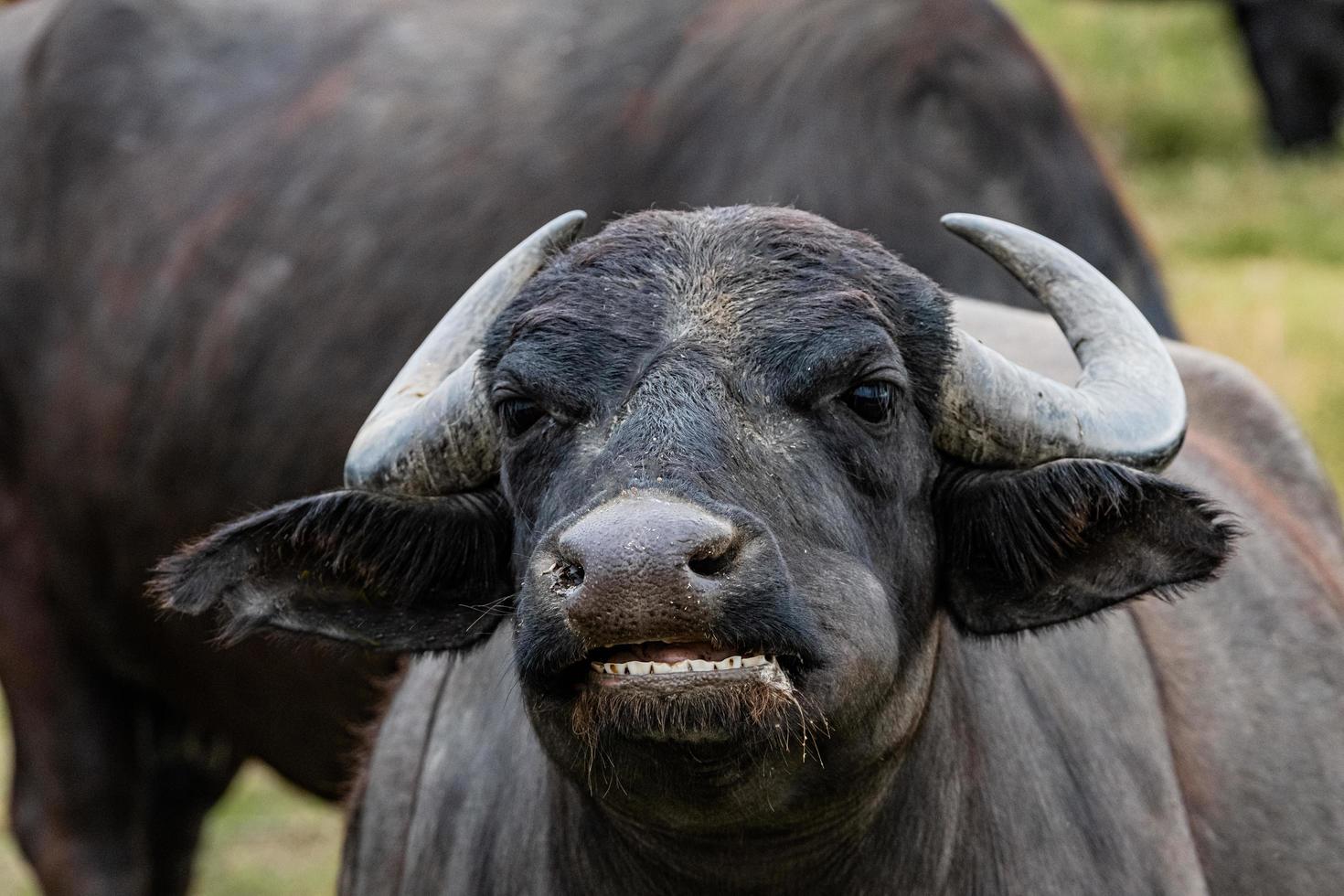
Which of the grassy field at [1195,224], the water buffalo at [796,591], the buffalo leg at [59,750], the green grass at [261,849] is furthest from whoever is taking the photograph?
the grassy field at [1195,224]

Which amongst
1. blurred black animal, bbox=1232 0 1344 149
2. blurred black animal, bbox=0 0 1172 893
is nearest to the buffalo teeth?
blurred black animal, bbox=0 0 1172 893

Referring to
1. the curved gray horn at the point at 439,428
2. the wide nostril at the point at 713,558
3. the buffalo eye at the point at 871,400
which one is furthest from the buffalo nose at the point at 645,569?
the curved gray horn at the point at 439,428

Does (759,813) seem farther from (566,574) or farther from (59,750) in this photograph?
(59,750)

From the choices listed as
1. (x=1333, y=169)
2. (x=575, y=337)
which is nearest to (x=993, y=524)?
(x=575, y=337)

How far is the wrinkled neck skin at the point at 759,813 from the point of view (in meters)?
3.37

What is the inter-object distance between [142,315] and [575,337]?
4213 mm

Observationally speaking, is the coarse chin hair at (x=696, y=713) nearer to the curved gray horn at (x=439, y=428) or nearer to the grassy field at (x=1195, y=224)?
the curved gray horn at (x=439, y=428)

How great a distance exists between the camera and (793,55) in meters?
6.73

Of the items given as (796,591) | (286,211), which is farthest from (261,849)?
(796,591)

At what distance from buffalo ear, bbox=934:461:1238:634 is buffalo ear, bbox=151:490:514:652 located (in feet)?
3.06

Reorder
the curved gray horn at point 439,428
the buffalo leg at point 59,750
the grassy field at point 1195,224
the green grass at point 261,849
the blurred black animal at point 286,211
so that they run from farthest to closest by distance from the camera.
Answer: the grassy field at point 1195,224, the green grass at point 261,849, the buffalo leg at point 59,750, the blurred black animal at point 286,211, the curved gray horn at point 439,428

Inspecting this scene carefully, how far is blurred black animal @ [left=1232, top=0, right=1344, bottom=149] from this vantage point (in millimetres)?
17312

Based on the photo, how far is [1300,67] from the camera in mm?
17469

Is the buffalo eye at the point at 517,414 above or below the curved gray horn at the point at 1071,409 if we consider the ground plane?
above
